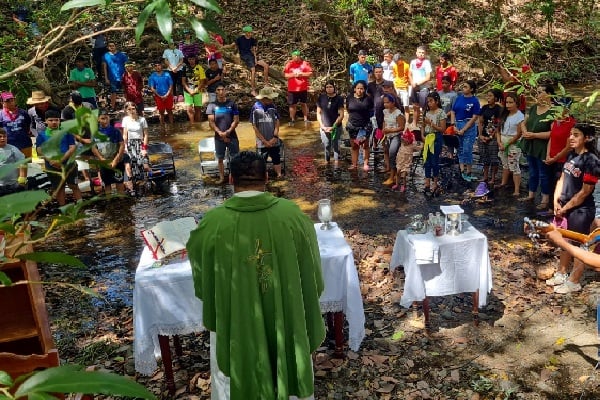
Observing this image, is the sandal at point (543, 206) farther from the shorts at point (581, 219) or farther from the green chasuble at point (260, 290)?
the green chasuble at point (260, 290)

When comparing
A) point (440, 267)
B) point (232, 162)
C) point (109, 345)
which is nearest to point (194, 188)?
point (109, 345)

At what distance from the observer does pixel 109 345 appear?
225 inches

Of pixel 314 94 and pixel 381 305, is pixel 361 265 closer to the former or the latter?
pixel 381 305

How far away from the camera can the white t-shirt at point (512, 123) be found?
8.80m

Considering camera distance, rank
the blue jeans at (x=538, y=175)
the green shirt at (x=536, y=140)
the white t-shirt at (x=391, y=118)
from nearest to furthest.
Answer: the green shirt at (x=536, y=140) < the blue jeans at (x=538, y=175) < the white t-shirt at (x=391, y=118)

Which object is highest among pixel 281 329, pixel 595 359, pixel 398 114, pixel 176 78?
pixel 176 78

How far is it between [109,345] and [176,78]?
10762 millimetres

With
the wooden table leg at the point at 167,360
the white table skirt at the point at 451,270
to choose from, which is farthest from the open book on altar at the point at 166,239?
the white table skirt at the point at 451,270

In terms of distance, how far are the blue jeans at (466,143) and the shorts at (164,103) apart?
7746 mm

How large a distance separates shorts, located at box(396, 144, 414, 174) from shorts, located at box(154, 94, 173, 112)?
7.23 meters

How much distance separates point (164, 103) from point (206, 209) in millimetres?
6091

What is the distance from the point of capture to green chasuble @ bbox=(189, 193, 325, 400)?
339 centimetres

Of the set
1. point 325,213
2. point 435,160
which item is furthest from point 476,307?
point 435,160

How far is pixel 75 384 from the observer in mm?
1084
